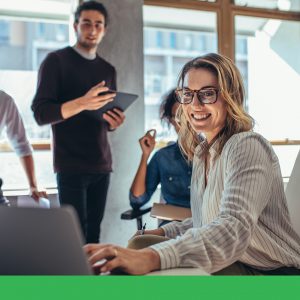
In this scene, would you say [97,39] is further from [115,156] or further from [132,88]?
[115,156]

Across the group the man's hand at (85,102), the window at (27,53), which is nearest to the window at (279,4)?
the window at (27,53)

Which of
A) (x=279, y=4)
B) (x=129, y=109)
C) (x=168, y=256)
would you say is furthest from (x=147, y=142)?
(x=279, y=4)

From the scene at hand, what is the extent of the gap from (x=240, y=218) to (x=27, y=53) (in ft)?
9.35

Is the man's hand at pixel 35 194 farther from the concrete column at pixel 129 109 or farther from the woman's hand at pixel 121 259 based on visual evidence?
the woman's hand at pixel 121 259

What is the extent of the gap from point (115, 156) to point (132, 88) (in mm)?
573

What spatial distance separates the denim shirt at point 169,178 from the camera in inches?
99.2

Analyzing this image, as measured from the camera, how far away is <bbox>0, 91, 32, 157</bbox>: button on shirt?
2.35 m

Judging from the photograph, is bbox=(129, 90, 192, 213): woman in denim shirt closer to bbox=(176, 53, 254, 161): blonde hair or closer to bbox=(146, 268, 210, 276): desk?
bbox=(176, 53, 254, 161): blonde hair

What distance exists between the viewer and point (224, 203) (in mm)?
984

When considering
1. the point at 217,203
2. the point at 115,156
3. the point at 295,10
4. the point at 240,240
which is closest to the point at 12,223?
the point at 240,240

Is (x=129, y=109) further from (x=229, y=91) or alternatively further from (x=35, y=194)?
(x=229, y=91)

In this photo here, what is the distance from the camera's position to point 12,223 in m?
0.55

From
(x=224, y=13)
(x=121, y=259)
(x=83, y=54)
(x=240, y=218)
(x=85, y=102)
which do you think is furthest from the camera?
(x=224, y=13)

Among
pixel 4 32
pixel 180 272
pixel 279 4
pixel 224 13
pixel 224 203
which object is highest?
pixel 279 4
